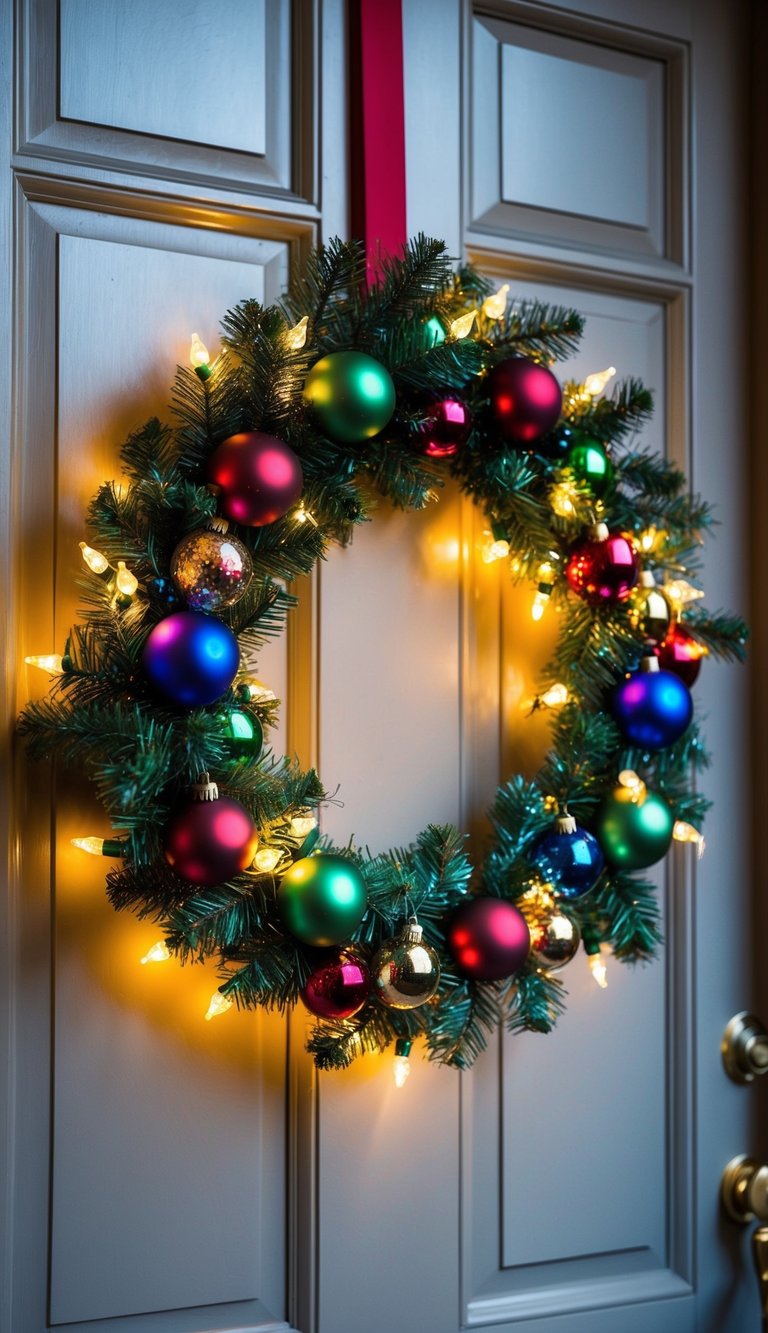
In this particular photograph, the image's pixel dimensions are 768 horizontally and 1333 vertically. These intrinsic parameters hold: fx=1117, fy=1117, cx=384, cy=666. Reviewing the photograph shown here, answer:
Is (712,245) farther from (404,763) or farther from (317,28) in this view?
(404,763)

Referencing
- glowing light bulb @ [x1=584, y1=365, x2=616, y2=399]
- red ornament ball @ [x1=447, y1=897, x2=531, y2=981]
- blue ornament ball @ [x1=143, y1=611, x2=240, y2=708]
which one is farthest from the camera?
glowing light bulb @ [x1=584, y1=365, x2=616, y2=399]

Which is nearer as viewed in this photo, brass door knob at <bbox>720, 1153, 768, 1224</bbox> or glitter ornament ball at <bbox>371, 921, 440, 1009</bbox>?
glitter ornament ball at <bbox>371, 921, 440, 1009</bbox>

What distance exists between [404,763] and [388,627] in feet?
0.40

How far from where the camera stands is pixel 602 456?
3.23 ft

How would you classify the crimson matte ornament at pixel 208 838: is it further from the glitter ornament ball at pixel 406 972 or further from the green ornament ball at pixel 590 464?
the green ornament ball at pixel 590 464

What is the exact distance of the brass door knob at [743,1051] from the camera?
44.5 inches

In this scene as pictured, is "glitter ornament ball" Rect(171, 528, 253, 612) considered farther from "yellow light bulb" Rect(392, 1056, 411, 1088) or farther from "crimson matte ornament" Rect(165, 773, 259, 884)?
"yellow light bulb" Rect(392, 1056, 411, 1088)

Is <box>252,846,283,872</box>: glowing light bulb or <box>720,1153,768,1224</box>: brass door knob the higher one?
<box>252,846,283,872</box>: glowing light bulb

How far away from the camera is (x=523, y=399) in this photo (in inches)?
36.6

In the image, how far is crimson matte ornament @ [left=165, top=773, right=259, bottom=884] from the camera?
2.59ft

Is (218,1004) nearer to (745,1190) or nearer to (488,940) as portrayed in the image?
(488,940)

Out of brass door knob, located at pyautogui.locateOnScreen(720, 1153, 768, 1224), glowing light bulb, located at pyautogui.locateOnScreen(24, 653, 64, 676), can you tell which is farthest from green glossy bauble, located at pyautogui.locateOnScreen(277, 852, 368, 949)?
brass door knob, located at pyautogui.locateOnScreen(720, 1153, 768, 1224)

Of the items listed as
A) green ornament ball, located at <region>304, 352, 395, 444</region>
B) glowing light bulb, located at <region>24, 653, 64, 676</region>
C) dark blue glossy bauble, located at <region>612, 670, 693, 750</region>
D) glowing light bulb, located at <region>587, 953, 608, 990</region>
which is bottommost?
glowing light bulb, located at <region>587, 953, 608, 990</region>

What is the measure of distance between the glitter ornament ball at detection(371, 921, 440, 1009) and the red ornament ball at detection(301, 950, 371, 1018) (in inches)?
0.6
